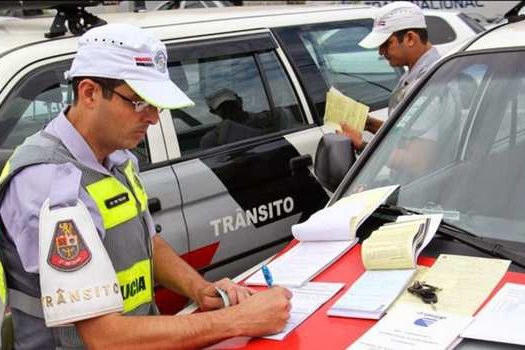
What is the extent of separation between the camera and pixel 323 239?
2516mm

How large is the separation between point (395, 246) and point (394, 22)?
2.28 meters

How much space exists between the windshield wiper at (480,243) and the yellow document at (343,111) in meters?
1.76

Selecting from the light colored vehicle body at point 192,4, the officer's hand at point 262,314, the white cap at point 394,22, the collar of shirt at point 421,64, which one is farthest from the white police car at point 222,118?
the light colored vehicle body at point 192,4

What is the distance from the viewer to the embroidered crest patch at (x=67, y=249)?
179 centimetres

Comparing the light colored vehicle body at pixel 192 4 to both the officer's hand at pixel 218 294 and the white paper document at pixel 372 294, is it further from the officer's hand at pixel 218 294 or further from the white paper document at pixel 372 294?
the white paper document at pixel 372 294

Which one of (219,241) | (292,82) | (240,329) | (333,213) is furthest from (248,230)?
(240,329)

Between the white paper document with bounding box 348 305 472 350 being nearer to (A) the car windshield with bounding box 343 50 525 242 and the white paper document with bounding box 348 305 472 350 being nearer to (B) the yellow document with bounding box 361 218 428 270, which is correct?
(B) the yellow document with bounding box 361 218 428 270

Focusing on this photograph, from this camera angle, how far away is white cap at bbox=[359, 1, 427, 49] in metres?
4.16

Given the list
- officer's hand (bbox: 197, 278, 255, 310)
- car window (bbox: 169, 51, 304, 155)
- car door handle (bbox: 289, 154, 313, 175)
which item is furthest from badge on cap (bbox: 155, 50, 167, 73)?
car door handle (bbox: 289, 154, 313, 175)

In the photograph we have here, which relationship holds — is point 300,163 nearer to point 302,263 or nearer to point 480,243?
point 302,263

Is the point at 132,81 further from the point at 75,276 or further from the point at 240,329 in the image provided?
the point at 240,329

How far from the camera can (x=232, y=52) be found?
3840 mm

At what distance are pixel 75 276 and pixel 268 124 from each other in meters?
2.26

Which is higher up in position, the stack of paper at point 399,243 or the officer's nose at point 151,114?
the officer's nose at point 151,114
